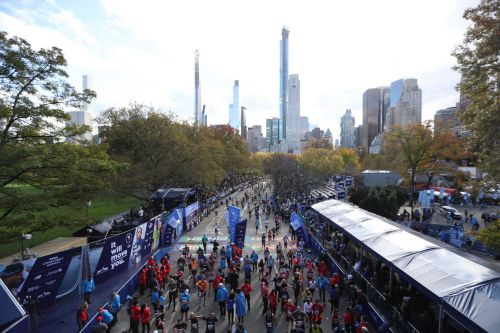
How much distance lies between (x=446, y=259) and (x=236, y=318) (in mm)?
7537

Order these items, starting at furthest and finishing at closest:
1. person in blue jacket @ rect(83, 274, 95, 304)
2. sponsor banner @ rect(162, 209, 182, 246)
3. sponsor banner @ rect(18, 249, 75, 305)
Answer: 1. sponsor banner @ rect(162, 209, 182, 246)
2. person in blue jacket @ rect(83, 274, 95, 304)
3. sponsor banner @ rect(18, 249, 75, 305)

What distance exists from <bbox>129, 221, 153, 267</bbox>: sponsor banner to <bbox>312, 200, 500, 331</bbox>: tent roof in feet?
35.9

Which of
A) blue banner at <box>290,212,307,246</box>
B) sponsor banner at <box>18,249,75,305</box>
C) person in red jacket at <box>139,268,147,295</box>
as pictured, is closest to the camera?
sponsor banner at <box>18,249,75,305</box>

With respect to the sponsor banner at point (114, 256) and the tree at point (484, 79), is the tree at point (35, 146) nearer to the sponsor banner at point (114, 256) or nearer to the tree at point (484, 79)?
the sponsor banner at point (114, 256)

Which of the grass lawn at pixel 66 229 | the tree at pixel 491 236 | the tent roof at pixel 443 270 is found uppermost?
the tree at pixel 491 236

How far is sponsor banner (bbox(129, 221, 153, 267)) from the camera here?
56.5 feet

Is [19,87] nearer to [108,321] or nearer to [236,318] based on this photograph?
[108,321]

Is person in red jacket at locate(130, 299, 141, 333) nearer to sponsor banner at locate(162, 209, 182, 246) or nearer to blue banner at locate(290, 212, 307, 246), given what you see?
sponsor banner at locate(162, 209, 182, 246)

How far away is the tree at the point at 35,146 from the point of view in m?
11.5

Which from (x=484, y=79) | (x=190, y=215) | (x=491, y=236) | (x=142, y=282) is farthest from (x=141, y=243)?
(x=484, y=79)

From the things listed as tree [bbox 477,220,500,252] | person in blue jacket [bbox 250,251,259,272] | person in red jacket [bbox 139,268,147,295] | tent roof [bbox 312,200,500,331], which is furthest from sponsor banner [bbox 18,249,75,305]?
tree [bbox 477,220,500,252]

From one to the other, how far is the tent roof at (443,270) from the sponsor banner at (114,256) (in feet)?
36.3

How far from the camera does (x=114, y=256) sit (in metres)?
15.5

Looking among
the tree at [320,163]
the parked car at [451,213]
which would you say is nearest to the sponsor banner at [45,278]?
the parked car at [451,213]
